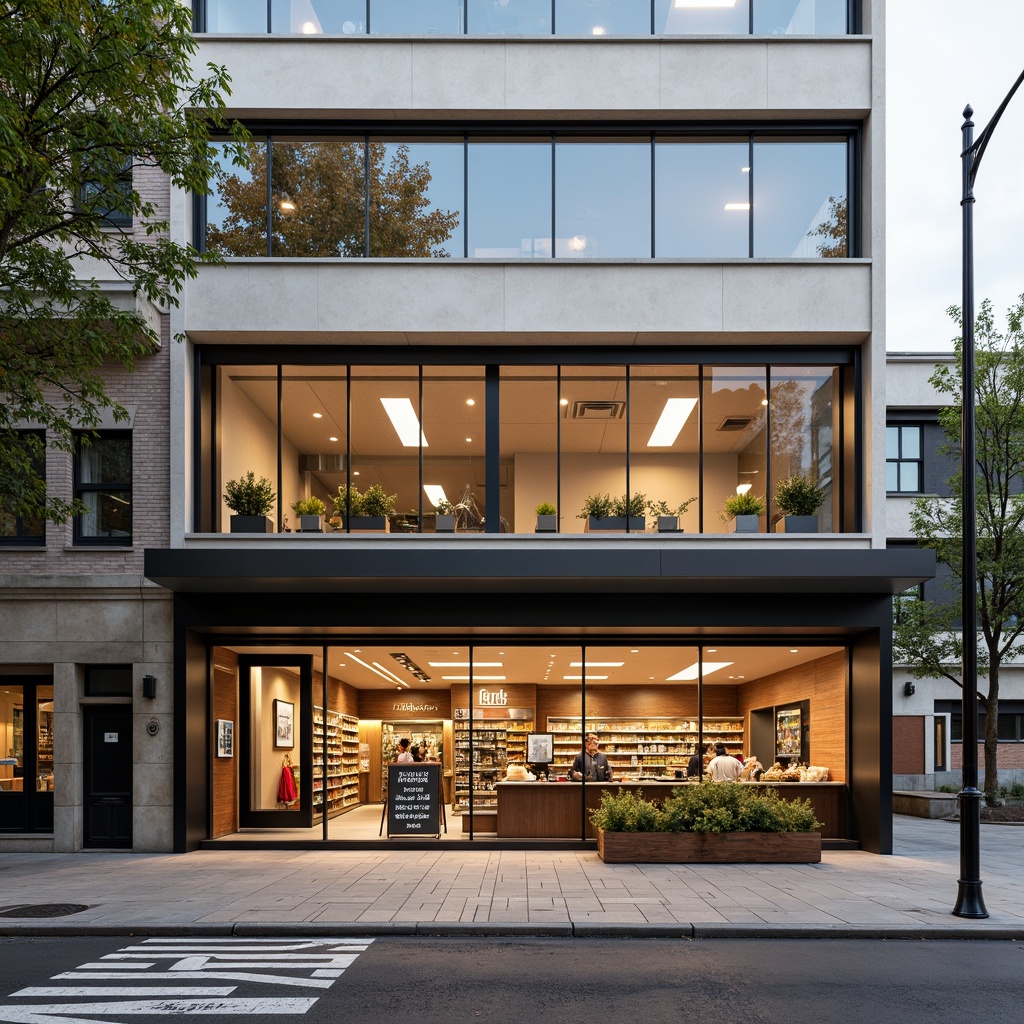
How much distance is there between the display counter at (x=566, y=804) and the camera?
18.0 meters

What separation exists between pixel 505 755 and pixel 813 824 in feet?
18.7

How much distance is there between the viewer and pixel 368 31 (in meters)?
18.4

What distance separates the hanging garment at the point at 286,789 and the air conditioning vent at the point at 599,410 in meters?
8.49

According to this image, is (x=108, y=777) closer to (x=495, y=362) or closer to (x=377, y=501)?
(x=377, y=501)

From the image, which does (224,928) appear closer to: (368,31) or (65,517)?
(65,517)

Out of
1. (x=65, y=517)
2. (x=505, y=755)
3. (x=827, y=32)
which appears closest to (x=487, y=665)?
(x=505, y=755)

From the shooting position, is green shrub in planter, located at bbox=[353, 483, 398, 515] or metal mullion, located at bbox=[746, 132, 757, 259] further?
metal mullion, located at bbox=[746, 132, 757, 259]

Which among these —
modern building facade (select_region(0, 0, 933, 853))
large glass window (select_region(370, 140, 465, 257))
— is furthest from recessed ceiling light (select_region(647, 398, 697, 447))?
large glass window (select_region(370, 140, 465, 257))

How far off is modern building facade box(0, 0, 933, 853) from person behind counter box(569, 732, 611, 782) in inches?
16.2

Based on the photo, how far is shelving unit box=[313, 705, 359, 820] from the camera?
1909cm

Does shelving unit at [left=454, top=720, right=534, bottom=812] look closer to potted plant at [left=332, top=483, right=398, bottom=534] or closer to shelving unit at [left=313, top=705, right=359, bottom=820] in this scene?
shelving unit at [left=313, top=705, right=359, bottom=820]

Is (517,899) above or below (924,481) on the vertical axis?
below

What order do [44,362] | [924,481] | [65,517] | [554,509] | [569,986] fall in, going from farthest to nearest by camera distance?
[924,481], [554,509], [65,517], [44,362], [569,986]

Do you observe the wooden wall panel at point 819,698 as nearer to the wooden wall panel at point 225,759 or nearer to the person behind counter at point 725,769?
the person behind counter at point 725,769
